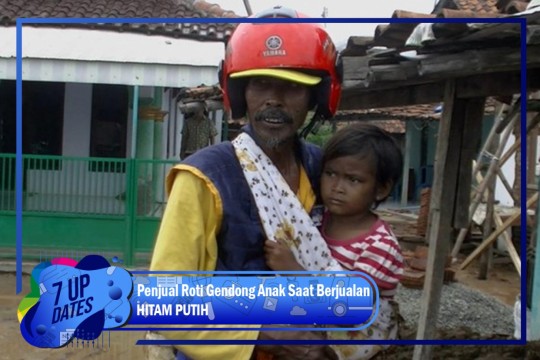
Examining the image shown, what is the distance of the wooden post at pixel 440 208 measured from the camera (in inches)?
118

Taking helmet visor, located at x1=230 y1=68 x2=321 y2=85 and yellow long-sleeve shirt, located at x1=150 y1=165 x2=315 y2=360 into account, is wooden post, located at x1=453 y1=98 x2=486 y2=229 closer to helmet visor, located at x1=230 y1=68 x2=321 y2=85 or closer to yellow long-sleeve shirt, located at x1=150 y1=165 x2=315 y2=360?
helmet visor, located at x1=230 y1=68 x2=321 y2=85

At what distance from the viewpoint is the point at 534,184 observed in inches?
274

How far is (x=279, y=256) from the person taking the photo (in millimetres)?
1388

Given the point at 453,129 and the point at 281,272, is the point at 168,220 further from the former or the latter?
the point at 453,129

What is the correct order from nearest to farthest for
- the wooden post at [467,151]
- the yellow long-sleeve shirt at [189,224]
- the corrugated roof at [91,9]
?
the yellow long-sleeve shirt at [189,224], the wooden post at [467,151], the corrugated roof at [91,9]

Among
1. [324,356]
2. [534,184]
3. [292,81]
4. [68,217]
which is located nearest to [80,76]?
[292,81]

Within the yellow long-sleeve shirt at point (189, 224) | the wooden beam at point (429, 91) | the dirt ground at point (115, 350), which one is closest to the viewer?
the yellow long-sleeve shirt at point (189, 224)

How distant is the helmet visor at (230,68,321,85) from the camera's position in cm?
142

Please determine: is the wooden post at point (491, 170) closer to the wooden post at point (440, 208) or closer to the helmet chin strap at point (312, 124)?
the wooden post at point (440, 208)

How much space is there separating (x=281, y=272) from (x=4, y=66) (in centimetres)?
405

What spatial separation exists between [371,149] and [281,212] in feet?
0.92

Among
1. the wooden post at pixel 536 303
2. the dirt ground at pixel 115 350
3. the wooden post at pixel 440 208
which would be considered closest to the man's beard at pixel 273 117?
the wooden post at pixel 440 208

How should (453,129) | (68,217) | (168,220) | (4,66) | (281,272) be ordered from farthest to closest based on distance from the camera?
(68,217), (4,66), (453,129), (281,272), (168,220)

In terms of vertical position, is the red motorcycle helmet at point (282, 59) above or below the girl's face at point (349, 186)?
above
